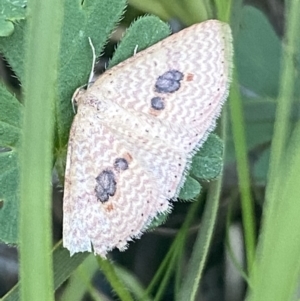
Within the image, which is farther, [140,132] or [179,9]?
[179,9]

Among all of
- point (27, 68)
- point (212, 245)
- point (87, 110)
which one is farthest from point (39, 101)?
point (212, 245)

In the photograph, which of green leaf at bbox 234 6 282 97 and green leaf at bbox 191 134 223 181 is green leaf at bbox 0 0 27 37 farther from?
green leaf at bbox 234 6 282 97

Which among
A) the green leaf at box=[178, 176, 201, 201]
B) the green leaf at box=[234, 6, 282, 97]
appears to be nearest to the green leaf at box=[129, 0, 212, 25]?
the green leaf at box=[234, 6, 282, 97]

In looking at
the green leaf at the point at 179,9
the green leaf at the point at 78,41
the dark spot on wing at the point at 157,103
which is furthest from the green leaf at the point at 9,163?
the green leaf at the point at 179,9

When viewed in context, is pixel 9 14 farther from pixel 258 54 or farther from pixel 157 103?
pixel 258 54

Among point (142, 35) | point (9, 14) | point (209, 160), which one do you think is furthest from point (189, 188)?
point (9, 14)

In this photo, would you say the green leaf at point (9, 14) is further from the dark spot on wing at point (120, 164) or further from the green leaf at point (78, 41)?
the dark spot on wing at point (120, 164)
